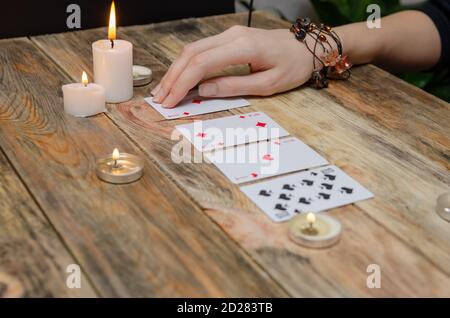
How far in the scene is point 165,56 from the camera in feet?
5.25

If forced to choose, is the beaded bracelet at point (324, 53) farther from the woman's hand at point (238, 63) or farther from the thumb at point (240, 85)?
the thumb at point (240, 85)

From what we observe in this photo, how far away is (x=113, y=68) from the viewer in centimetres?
131

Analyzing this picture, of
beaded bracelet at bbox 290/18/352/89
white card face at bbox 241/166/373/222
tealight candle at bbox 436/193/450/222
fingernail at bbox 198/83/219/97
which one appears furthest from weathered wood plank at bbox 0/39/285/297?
beaded bracelet at bbox 290/18/352/89

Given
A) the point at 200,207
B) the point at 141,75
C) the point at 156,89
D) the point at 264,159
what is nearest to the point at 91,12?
the point at 141,75

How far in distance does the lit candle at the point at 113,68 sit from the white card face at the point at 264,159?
29cm

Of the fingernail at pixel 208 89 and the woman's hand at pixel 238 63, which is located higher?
the woman's hand at pixel 238 63

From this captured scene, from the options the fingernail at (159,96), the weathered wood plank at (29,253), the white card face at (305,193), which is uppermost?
the fingernail at (159,96)

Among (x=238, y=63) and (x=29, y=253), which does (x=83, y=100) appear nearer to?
(x=238, y=63)

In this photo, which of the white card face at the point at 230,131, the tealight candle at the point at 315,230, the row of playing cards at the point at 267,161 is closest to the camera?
the tealight candle at the point at 315,230

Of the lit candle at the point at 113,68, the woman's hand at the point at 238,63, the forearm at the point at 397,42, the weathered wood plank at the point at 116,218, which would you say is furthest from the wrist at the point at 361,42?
the weathered wood plank at the point at 116,218

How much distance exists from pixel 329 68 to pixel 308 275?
0.72 meters

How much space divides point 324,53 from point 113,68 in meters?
0.48

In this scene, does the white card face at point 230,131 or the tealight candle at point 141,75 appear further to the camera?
the tealight candle at point 141,75

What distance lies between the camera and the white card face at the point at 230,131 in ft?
3.90
